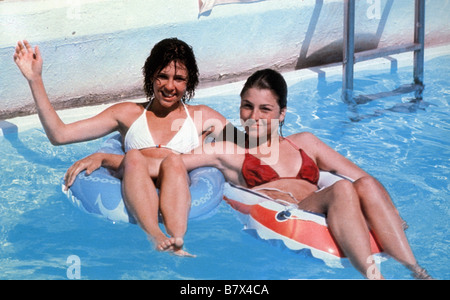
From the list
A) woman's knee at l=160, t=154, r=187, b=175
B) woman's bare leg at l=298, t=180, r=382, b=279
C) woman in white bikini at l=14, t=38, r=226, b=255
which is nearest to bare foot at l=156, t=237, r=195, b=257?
woman in white bikini at l=14, t=38, r=226, b=255

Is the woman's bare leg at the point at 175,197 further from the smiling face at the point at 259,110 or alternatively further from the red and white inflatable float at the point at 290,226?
the smiling face at the point at 259,110

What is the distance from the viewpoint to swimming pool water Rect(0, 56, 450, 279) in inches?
129

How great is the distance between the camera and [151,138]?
12.4 ft

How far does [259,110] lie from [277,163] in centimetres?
31

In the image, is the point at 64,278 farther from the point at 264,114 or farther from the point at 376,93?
the point at 376,93

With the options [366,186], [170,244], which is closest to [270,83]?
[366,186]

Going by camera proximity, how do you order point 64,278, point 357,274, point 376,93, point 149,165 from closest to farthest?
point 357,274 < point 64,278 < point 149,165 < point 376,93

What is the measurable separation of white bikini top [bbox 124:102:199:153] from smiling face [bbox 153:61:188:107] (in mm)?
163

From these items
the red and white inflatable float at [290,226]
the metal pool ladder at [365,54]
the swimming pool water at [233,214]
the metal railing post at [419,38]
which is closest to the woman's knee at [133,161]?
the swimming pool water at [233,214]

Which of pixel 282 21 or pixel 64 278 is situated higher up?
pixel 282 21

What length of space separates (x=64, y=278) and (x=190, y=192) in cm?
74

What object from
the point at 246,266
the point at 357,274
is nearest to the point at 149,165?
the point at 246,266

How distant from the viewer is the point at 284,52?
20.3 feet

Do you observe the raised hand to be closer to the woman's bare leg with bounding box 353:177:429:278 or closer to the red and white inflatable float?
the red and white inflatable float
